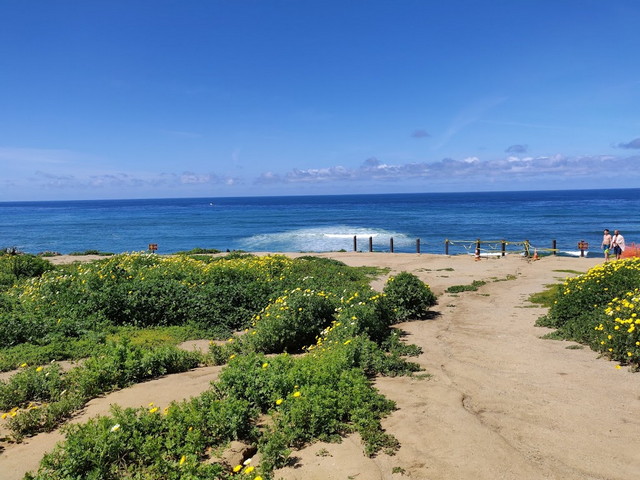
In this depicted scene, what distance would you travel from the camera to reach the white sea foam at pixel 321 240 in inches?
1848

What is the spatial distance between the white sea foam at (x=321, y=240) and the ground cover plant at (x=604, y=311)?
31696 millimetres

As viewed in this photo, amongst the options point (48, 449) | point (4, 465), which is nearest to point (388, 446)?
point (48, 449)

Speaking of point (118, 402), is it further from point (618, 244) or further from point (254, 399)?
point (618, 244)

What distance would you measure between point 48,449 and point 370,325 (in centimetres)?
590

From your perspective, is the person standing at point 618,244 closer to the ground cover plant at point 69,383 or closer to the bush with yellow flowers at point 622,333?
the bush with yellow flowers at point 622,333

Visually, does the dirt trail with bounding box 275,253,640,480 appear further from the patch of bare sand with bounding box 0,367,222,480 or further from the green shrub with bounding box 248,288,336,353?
the patch of bare sand with bounding box 0,367,222,480

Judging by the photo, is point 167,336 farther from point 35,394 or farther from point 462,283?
point 462,283

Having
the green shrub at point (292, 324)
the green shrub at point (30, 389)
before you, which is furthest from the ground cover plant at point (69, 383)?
the green shrub at point (292, 324)

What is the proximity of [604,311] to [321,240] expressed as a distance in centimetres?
4328

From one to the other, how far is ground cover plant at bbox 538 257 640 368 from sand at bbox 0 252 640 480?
0.37 metres

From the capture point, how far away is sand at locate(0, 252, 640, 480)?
4922 millimetres

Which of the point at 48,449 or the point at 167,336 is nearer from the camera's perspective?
the point at 48,449

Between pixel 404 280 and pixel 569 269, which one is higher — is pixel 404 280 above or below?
above

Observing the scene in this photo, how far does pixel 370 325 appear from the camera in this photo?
9391mm
